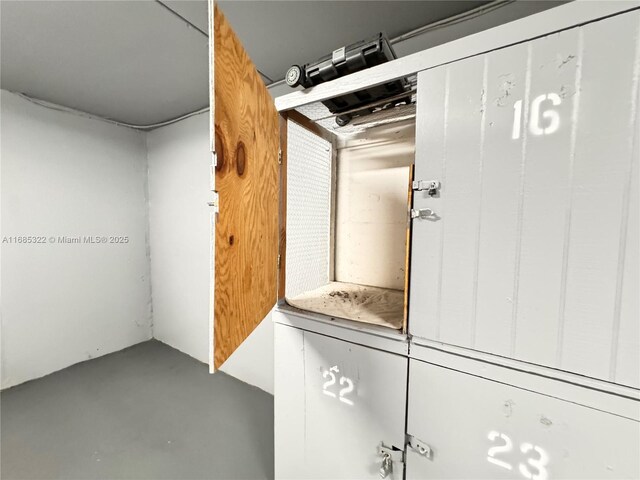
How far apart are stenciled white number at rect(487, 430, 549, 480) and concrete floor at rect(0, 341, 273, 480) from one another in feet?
3.87

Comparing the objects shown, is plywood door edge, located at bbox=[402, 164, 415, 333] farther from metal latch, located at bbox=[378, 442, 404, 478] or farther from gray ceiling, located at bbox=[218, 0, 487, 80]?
gray ceiling, located at bbox=[218, 0, 487, 80]

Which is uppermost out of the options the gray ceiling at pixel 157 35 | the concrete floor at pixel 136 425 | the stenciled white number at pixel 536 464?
the gray ceiling at pixel 157 35

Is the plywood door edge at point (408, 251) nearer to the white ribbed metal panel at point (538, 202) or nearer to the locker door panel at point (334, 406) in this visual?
the white ribbed metal panel at point (538, 202)

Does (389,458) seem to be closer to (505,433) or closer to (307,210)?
(505,433)

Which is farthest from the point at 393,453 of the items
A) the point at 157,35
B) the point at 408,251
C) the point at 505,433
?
the point at 157,35

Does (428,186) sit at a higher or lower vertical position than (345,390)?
higher

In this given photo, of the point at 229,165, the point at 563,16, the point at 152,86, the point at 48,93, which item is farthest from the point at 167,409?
the point at 563,16

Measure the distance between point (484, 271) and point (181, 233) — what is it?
2.36 metres

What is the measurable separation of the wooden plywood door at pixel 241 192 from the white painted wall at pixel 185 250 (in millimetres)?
1092

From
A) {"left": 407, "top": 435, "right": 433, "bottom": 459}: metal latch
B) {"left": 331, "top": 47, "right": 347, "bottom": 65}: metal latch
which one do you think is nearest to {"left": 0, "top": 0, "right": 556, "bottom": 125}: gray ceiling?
{"left": 331, "top": 47, "right": 347, "bottom": 65}: metal latch

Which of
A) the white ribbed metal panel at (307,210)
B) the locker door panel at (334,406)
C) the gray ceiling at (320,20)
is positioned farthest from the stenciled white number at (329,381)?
the gray ceiling at (320,20)

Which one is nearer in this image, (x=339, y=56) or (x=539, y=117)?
(x=539, y=117)

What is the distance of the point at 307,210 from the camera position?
1341mm

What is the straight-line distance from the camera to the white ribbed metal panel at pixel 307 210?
1.20m
